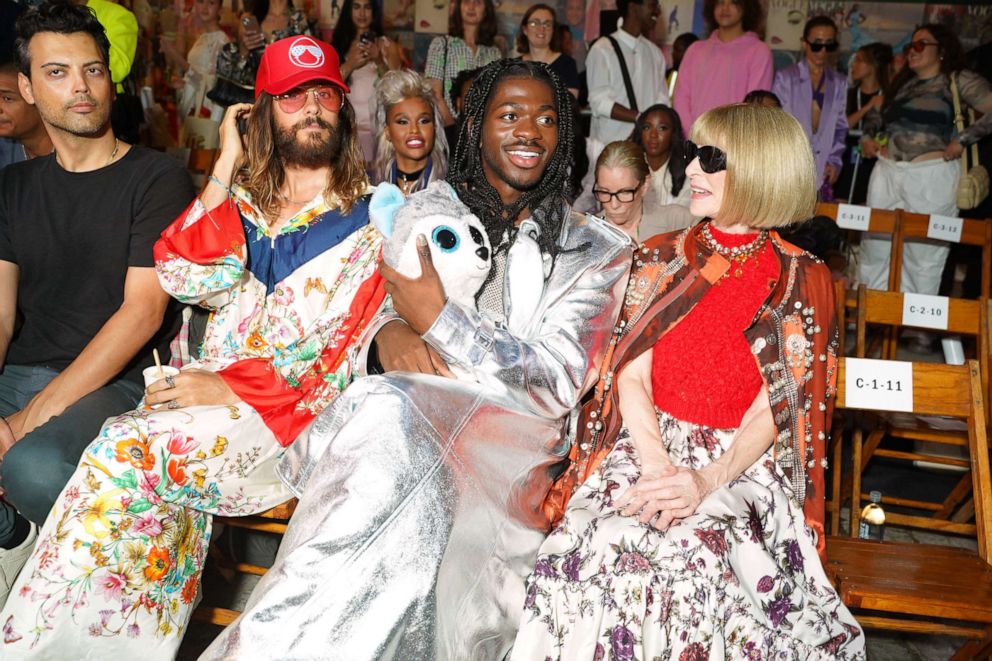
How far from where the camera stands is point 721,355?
2.79 meters

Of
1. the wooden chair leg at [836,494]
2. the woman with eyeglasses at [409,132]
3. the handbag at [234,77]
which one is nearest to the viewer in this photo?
the wooden chair leg at [836,494]

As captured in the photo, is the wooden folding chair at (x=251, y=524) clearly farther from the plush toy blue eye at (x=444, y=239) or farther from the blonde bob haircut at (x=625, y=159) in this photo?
the blonde bob haircut at (x=625, y=159)

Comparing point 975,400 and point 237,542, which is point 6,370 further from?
point 975,400

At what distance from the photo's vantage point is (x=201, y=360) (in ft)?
9.77

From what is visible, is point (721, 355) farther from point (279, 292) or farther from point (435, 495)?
point (279, 292)

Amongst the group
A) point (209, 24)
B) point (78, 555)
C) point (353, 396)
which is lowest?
point (78, 555)

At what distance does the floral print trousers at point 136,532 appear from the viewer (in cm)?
240

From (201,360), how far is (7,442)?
2.06 feet

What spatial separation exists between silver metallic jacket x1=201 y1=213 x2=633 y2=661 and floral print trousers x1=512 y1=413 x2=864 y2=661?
0.41ft

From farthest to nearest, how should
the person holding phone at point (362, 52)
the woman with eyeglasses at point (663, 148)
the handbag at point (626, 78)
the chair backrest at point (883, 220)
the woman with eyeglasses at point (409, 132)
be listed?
1. the handbag at point (626, 78)
2. the person holding phone at point (362, 52)
3. the woman with eyeglasses at point (663, 148)
4. the chair backrest at point (883, 220)
5. the woman with eyeglasses at point (409, 132)

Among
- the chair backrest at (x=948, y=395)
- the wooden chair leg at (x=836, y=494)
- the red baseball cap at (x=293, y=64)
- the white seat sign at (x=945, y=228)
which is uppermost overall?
the red baseball cap at (x=293, y=64)

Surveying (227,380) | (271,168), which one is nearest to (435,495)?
(227,380)

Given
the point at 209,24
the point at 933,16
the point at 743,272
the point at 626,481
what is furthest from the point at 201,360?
the point at 933,16

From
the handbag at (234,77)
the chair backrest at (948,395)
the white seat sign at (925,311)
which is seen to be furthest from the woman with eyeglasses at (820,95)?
the chair backrest at (948,395)
